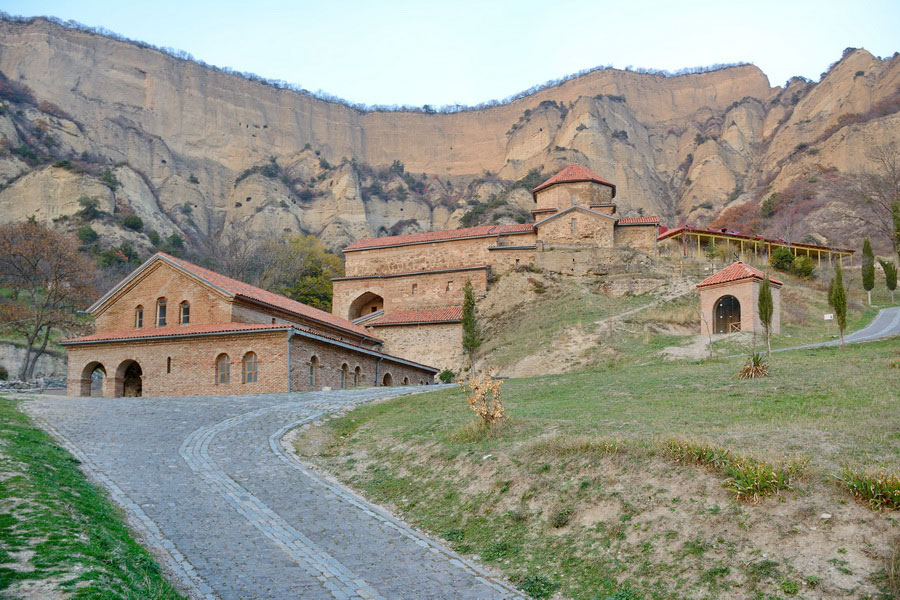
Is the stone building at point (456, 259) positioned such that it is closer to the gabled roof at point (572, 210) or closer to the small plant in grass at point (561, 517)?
the gabled roof at point (572, 210)

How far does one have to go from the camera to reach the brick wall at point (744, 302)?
30.2 meters

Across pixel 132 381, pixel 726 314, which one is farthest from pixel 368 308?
pixel 726 314

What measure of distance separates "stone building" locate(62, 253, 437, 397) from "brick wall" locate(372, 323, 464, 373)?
887 cm

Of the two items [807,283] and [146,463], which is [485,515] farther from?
[807,283]

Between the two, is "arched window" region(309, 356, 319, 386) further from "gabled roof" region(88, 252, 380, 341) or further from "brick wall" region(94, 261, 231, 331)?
"brick wall" region(94, 261, 231, 331)

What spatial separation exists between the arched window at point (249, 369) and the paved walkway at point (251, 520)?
30.5 feet

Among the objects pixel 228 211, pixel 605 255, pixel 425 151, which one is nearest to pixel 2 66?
pixel 228 211

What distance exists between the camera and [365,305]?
2071 inches

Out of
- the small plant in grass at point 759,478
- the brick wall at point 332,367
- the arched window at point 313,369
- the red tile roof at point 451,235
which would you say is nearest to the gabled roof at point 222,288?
the brick wall at point 332,367

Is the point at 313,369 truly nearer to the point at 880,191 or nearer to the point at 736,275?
the point at 736,275

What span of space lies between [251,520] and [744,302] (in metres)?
25.9

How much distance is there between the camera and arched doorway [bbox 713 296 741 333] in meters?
32.9

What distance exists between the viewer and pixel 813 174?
275ft

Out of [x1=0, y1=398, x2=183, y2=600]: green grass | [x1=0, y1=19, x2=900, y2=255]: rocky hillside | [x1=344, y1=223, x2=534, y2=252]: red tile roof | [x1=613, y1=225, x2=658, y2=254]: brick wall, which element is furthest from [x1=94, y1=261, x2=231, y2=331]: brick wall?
[x1=0, y1=19, x2=900, y2=255]: rocky hillside
